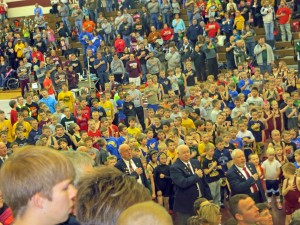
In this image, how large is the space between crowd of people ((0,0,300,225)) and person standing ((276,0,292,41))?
41 mm

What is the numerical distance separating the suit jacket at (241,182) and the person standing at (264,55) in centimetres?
1019

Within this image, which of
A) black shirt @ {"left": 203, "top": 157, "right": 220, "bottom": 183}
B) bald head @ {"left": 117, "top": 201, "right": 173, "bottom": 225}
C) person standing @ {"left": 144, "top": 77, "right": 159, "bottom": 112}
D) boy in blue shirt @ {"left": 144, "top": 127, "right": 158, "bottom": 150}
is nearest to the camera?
bald head @ {"left": 117, "top": 201, "right": 173, "bottom": 225}

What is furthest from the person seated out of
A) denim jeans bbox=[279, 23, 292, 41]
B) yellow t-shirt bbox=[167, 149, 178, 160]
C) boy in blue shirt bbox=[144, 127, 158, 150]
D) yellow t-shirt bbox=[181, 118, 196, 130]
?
denim jeans bbox=[279, 23, 292, 41]

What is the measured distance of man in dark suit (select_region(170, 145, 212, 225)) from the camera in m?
9.58

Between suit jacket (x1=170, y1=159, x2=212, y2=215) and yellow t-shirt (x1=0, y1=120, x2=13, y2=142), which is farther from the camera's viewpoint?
yellow t-shirt (x1=0, y1=120, x2=13, y2=142)

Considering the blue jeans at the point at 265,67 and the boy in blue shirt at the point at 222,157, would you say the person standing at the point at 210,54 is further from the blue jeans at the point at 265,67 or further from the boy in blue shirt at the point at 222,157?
the boy in blue shirt at the point at 222,157

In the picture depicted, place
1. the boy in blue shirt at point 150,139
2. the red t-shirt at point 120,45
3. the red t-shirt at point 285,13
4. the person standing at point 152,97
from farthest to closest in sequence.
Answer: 1. the red t-shirt at point 120,45
2. the red t-shirt at point 285,13
3. the person standing at point 152,97
4. the boy in blue shirt at point 150,139

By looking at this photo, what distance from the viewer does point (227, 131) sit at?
1277 cm

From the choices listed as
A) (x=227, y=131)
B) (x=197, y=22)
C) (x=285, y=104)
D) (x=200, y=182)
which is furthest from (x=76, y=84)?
(x=200, y=182)

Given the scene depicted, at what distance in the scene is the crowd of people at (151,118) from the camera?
2.54 metres

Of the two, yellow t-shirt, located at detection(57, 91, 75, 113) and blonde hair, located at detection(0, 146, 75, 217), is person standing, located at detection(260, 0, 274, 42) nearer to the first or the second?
yellow t-shirt, located at detection(57, 91, 75, 113)

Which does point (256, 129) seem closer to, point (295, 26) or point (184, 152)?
point (184, 152)

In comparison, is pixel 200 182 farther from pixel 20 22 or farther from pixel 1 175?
pixel 20 22

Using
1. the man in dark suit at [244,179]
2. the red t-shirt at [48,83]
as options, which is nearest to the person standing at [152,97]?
the red t-shirt at [48,83]
